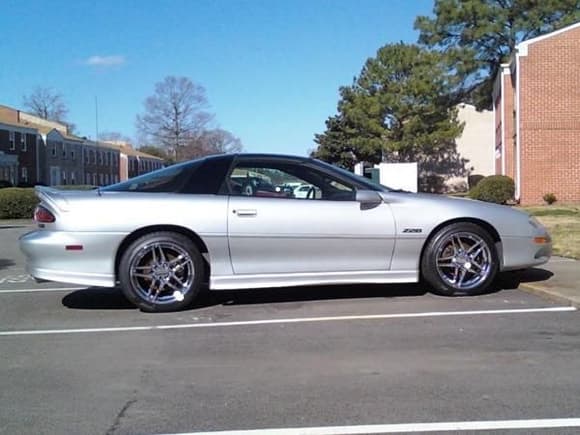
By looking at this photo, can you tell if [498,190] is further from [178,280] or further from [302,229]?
[178,280]

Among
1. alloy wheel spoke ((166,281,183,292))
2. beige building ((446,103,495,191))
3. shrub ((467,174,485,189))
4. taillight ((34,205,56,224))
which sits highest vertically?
beige building ((446,103,495,191))

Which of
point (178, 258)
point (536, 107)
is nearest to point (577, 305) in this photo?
point (178, 258)

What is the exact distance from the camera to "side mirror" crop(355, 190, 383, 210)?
265 inches

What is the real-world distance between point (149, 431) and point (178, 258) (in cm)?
302

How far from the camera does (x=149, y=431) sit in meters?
3.67

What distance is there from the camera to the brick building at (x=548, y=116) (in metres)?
24.8

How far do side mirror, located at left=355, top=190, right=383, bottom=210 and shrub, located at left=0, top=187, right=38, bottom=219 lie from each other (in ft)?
83.0

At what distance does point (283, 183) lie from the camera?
22.8 feet

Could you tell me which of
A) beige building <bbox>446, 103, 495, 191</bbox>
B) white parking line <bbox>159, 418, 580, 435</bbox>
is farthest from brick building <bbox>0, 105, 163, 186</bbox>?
white parking line <bbox>159, 418, 580, 435</bbox>

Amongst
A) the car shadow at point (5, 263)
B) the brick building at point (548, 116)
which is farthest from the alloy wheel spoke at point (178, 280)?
the brick building at point (548, 116)

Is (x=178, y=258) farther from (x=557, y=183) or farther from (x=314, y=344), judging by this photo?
(x=557, y=183)

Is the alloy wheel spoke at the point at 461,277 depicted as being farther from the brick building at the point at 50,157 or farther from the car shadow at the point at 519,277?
the brick building at the point at 50,157

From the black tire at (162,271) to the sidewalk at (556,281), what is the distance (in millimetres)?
3535

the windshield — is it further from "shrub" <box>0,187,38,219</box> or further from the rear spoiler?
"shrub" <box>0,187,38,219</box>
